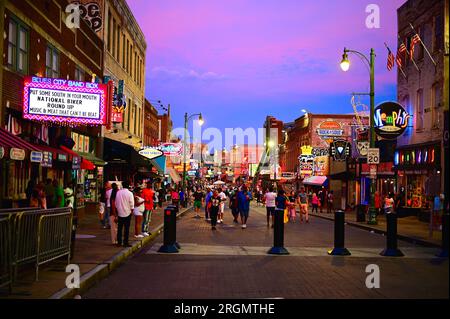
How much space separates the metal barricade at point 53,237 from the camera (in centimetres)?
992

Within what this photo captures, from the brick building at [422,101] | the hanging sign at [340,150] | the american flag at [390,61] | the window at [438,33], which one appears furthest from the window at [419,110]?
the hanging sign at [340,150]

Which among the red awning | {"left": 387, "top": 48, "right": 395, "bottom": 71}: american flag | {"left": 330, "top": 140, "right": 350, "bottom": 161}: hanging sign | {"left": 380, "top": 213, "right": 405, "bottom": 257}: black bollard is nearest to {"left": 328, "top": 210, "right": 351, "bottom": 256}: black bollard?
{"left": 380, "top": 213, "right": 405, "bottom": 257}: black bollard

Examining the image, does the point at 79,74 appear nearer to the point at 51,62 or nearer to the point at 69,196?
the point at 51,62

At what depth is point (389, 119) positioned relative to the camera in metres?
29.3

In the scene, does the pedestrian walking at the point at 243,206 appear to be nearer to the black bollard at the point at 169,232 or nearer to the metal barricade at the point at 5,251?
the black bollard at the point at 169,232

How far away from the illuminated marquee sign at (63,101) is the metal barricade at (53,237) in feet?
30.7

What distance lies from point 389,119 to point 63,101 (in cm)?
1658

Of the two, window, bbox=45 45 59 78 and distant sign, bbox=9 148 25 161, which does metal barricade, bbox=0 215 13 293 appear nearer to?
distant sign, bbox=9 148 25 161

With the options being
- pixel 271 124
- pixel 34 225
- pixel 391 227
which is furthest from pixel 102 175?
pixel 271 124

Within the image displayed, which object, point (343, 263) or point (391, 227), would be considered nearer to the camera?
point (343, 263)

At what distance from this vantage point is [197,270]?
12.1 metres

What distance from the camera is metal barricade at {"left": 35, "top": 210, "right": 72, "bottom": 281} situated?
9922 mm
